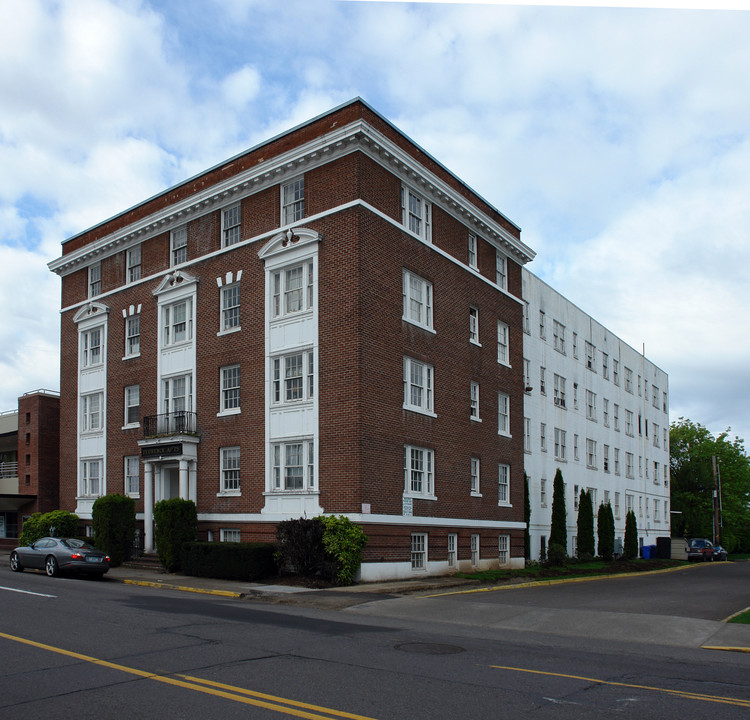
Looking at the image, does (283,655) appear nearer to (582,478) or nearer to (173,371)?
(173,371)

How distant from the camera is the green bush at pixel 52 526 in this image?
111ft

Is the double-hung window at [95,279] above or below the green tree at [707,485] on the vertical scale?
above

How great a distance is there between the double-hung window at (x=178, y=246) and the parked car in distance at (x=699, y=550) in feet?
149

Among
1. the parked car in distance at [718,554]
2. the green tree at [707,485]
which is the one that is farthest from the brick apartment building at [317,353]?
the green tree at [707,485]

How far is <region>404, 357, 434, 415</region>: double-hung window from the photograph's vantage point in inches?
1091

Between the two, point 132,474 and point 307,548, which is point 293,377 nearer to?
point 307,548

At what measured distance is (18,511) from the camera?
4400 centimetres

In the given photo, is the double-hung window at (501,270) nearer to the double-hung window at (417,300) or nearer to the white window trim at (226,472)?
the double-hung window at (417,300)

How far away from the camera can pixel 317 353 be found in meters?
26.3

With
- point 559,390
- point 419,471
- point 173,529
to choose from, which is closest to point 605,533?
point 559,390

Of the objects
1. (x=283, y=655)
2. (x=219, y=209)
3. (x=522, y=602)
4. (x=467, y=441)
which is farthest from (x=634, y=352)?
(x=283, y=655)

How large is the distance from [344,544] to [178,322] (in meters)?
12.9

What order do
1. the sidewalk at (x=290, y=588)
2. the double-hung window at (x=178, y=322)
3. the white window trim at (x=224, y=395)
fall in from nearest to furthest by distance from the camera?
Answer: the sidewalk at (x=290, y=588) → the white window trim at (x=224, y=395) → the double-hung window at (x=178, y=322)

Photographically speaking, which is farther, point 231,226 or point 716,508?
point 716,508
